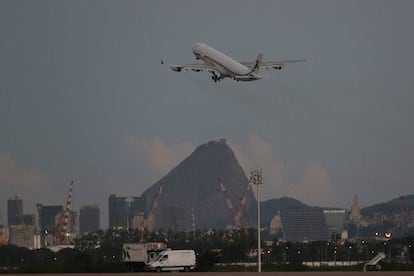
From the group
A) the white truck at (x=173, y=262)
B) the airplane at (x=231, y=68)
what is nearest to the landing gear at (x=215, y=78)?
the airplane at (x=231, y=68)

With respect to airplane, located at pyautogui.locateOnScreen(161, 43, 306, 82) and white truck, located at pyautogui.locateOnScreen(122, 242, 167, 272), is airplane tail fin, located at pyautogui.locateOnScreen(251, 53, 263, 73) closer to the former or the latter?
airplane, located at pyautogui.locateOnScreen(161, 43, 306, 82)

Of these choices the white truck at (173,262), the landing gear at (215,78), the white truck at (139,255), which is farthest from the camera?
the landing gear at (215,78)

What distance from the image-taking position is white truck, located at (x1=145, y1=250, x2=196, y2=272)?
141 m

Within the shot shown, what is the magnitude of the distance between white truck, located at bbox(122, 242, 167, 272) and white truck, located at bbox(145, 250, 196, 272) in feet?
13.9

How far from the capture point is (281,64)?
19675cm

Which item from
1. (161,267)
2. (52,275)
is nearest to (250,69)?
(161,267)

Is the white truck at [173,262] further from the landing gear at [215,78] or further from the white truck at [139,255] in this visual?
→ the landing gear at [215,78]

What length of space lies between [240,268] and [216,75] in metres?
52.2

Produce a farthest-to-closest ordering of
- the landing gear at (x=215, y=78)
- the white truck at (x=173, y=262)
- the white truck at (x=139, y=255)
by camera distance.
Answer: the landing gear at (x=215, y=78), the white truck at (x=139, y=255), the white truck at (x=173, y=262)

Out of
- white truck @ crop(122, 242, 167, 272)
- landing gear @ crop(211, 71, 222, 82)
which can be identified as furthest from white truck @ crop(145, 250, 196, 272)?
landing gear @ crop(211, 71, 222, 82)

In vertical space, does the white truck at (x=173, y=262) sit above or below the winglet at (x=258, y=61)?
below

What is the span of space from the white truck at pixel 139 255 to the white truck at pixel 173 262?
423cm

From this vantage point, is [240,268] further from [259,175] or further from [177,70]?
[177,70]

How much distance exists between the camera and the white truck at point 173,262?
141000 millimetres
